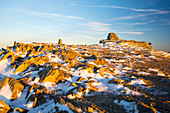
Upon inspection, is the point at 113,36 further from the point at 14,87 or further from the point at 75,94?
the point at 14,87

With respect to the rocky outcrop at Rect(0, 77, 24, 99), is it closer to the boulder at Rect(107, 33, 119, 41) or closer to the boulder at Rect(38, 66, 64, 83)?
the boulder at Rect(38, 66, 64, 83)

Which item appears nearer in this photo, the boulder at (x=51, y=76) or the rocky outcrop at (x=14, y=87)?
the rocky outcrop at (x=14, y=87)

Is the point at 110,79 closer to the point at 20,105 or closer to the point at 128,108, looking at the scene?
the point at 128,108

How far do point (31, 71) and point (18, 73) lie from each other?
208cm

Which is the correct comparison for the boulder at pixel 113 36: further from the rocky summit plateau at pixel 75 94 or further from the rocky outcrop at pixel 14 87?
the rocky outcrop at pixel 14 87

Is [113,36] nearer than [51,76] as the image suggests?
No

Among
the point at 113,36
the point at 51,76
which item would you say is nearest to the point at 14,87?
the point at 51,76

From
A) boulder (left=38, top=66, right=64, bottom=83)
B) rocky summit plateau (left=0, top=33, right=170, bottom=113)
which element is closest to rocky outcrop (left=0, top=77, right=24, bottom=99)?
rocky summit plateau (left=0, top=33, right=170, bottom=113)

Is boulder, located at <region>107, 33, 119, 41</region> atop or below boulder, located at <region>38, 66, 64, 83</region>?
atop

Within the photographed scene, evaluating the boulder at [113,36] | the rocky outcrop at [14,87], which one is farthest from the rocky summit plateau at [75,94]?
the boulder at [113,36]

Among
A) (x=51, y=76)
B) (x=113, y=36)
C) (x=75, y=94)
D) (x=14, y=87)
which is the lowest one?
(x=75, y=94)

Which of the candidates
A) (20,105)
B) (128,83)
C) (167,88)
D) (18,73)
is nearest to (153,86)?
(167,88)

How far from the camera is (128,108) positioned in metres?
8.08

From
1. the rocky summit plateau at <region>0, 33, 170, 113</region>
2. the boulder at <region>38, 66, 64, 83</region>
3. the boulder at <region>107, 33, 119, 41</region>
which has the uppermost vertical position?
the boulder at <region>107, 33, 119, 41</region>
